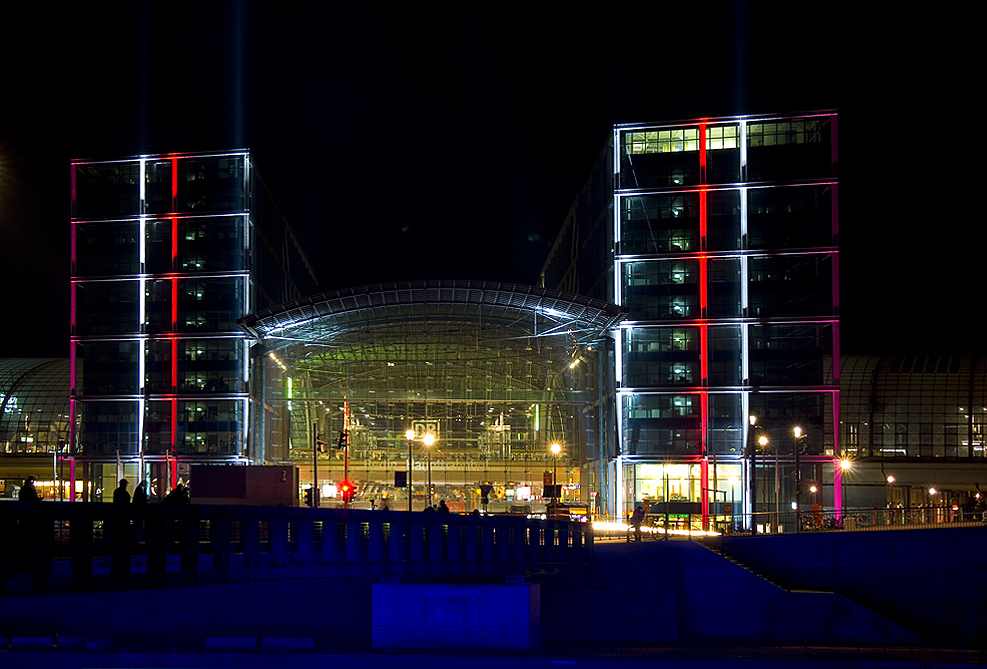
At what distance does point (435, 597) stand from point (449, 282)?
3623cm

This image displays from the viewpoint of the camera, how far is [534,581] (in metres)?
39.4

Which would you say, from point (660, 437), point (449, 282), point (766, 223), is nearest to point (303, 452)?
point (449, 282)

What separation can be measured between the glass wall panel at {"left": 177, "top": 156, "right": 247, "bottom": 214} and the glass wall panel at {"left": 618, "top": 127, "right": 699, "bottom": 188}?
2893 cm

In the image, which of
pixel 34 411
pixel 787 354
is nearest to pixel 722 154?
pixel 787 354

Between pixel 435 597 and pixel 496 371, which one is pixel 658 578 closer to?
pixel 435 597

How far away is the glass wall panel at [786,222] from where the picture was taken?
7269 cm

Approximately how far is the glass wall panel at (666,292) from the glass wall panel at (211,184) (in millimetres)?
30304

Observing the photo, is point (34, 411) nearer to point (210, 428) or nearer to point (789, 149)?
point (210, 428)

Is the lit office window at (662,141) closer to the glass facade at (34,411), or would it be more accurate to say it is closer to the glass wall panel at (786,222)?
the glass wall panel at (786,222)

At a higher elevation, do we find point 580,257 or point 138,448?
point 580,257

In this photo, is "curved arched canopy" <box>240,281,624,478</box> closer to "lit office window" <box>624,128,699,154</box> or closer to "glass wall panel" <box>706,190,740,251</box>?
"glass wall panel" <box>706,190,740,251</box>

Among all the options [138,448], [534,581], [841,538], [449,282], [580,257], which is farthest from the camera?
[580,257]

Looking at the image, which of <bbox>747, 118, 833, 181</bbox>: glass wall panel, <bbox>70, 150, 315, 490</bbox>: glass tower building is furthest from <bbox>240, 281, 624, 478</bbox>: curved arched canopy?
<bbox>747, 118, 833, 181</bbox>: glass wall panel

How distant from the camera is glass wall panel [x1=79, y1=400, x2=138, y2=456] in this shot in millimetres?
79125
